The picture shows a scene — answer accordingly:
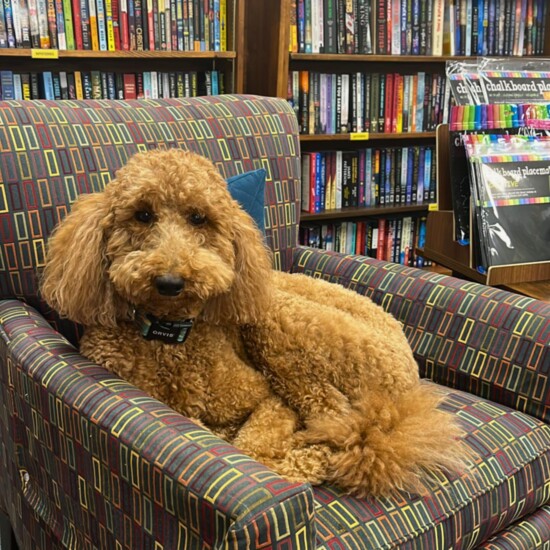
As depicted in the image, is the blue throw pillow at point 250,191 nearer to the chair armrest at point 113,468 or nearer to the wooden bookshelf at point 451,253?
the chair armrest at point 113,468

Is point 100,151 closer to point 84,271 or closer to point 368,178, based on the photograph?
point 84,271

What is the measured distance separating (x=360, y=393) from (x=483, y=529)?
0.32 meters

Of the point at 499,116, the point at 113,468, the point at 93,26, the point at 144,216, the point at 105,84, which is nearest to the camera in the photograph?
the point at 113,468

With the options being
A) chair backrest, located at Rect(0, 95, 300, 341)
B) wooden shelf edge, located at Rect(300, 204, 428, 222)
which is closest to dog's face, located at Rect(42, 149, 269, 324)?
chair backrest, located at Rect(0, 95, 300, 341)

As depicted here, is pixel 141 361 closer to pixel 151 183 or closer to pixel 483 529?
pixel 151 183

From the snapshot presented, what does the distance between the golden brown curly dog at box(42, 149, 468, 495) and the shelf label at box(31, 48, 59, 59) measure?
4.24ft

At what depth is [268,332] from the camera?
132 centimetres

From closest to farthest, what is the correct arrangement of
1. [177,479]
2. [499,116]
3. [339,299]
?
1. [177,479]
2. [339,299]
3. [499,116]

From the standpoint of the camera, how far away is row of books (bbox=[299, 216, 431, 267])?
9.91 feet

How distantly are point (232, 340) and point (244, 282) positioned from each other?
0.67 feet

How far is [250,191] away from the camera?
1.48 meters

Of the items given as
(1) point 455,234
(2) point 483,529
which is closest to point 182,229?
(2) point 483,529

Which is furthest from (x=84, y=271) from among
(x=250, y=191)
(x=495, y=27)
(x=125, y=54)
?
(x=495, y=27)

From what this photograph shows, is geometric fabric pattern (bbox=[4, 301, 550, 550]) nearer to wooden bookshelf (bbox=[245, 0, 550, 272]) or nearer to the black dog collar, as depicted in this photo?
the black dog collar
